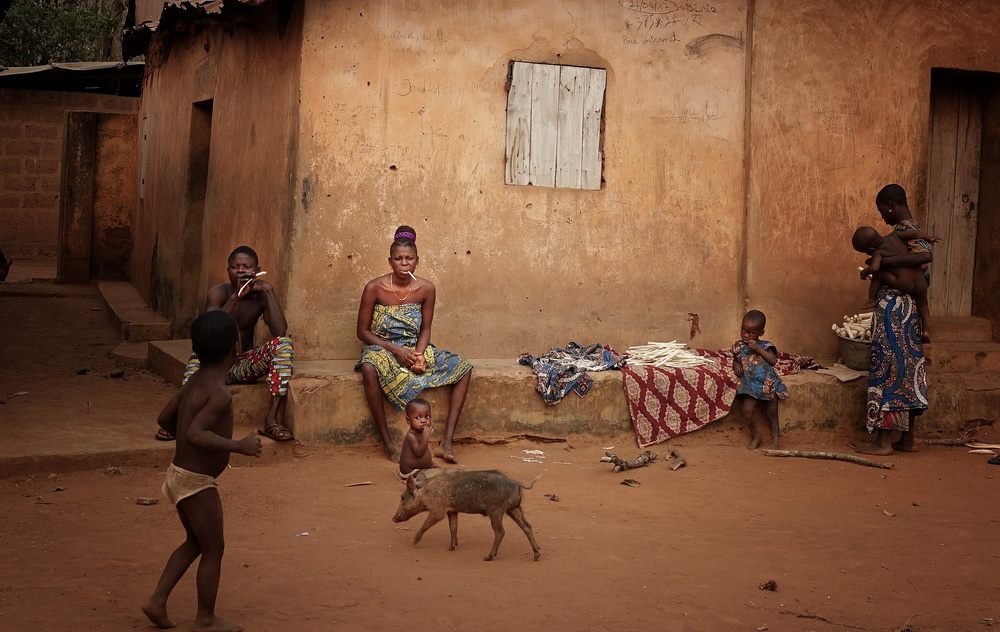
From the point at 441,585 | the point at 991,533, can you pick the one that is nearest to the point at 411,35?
the point at 441,585

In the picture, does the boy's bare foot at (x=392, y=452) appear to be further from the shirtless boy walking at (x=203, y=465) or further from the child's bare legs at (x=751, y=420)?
the shirtless boy walking at (x=203, y=465)

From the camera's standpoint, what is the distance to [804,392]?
739cm

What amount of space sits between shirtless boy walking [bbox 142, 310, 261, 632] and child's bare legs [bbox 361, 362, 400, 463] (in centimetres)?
292

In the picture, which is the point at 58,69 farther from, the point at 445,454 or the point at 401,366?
the point at 445,454

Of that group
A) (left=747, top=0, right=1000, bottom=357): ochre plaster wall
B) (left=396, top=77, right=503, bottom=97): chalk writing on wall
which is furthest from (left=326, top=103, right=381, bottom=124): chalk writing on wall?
(left=747, top=0, right=1000, bottom=357): ochre plaster wall

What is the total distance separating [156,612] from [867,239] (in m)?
5.49

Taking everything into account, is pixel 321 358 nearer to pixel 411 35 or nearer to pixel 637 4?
pixel 411 35

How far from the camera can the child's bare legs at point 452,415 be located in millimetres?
6520

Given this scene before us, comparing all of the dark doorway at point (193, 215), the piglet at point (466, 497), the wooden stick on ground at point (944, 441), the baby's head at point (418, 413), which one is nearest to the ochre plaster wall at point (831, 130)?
the wooden stick on ground at point (944, 441)

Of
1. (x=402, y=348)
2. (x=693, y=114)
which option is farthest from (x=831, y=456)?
(x=402, y=348)

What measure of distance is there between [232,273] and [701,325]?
12.5 feet

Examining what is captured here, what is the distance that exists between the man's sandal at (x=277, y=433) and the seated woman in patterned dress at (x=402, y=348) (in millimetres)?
575

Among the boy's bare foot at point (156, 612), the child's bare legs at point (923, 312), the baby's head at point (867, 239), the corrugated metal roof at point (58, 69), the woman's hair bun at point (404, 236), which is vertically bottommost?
the boy's bare foot at point (156, 612)

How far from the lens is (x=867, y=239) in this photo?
275 inches
